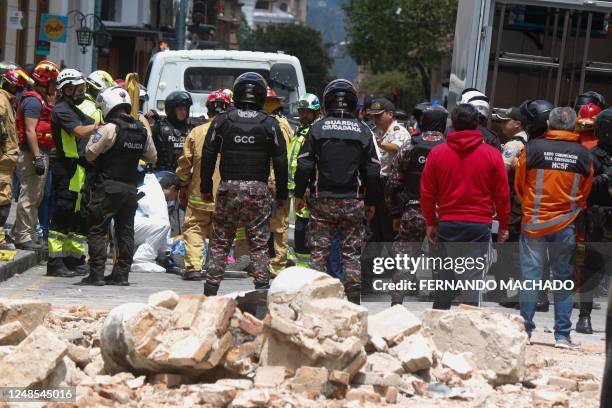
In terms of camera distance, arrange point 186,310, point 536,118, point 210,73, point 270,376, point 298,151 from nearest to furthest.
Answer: point 270,376 → point 186,310 → point 536,118 → point 298,151 → point 210,73

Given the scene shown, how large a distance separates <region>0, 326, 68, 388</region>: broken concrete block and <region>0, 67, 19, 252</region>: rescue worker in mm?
5770

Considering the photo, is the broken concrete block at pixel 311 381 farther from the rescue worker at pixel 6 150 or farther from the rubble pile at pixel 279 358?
the rescue worker at pixel 6 150

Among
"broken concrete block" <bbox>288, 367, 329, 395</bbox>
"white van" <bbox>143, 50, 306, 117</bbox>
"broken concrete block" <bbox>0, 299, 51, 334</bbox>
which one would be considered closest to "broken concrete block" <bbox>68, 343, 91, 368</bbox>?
"broken concrete block" <bbox>0, 299, 51, 334</bbox>

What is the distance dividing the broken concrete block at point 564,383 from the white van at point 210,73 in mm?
9325

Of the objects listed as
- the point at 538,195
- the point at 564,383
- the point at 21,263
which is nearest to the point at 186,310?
the point at 564,383

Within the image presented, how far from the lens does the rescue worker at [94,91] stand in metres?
12.2

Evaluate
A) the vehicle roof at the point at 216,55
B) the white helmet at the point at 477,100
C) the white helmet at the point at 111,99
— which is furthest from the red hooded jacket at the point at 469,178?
the vehicle roof at the point at 216,55

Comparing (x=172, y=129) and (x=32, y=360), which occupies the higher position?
(x=172, y=129)

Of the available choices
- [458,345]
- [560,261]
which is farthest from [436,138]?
[458,345]

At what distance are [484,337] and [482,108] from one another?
3.98 meters

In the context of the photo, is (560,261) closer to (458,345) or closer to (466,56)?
(458,345)

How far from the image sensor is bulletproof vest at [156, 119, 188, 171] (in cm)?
1427

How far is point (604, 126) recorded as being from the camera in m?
10.5

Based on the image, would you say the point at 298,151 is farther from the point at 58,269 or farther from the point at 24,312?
the point at 24,312
